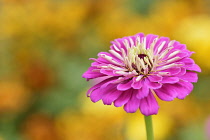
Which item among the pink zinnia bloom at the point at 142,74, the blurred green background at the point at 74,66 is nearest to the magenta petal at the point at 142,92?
the pink zinnia bloom at the point at 142,74

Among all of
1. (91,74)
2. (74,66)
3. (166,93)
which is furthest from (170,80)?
(74,66)

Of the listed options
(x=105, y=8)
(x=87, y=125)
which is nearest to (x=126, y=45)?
(x=87, y=125)

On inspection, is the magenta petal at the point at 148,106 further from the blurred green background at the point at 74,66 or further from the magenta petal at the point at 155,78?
the blurred green background at the point at 74,66

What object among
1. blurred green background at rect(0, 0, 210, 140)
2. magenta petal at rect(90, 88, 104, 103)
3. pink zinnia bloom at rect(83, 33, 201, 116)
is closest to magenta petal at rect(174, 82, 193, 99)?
pink zinnia bloom at rect(83, 33, 201, 116)

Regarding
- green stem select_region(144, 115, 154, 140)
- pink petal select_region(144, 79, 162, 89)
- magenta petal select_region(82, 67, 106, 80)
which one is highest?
magenta petal select_region(82, 67, 106, 80)

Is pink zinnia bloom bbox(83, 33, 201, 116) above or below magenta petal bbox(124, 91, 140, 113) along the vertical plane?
above

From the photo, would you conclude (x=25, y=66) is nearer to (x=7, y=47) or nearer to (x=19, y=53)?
(x=19, y=53)

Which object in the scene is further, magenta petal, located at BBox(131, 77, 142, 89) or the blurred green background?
the blurred green background

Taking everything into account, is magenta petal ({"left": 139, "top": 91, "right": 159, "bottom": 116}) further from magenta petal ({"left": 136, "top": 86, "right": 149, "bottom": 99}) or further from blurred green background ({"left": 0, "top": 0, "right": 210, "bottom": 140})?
blurred green background ({"left": 0, "top": 0, "right": 210, "bottom": 140})
